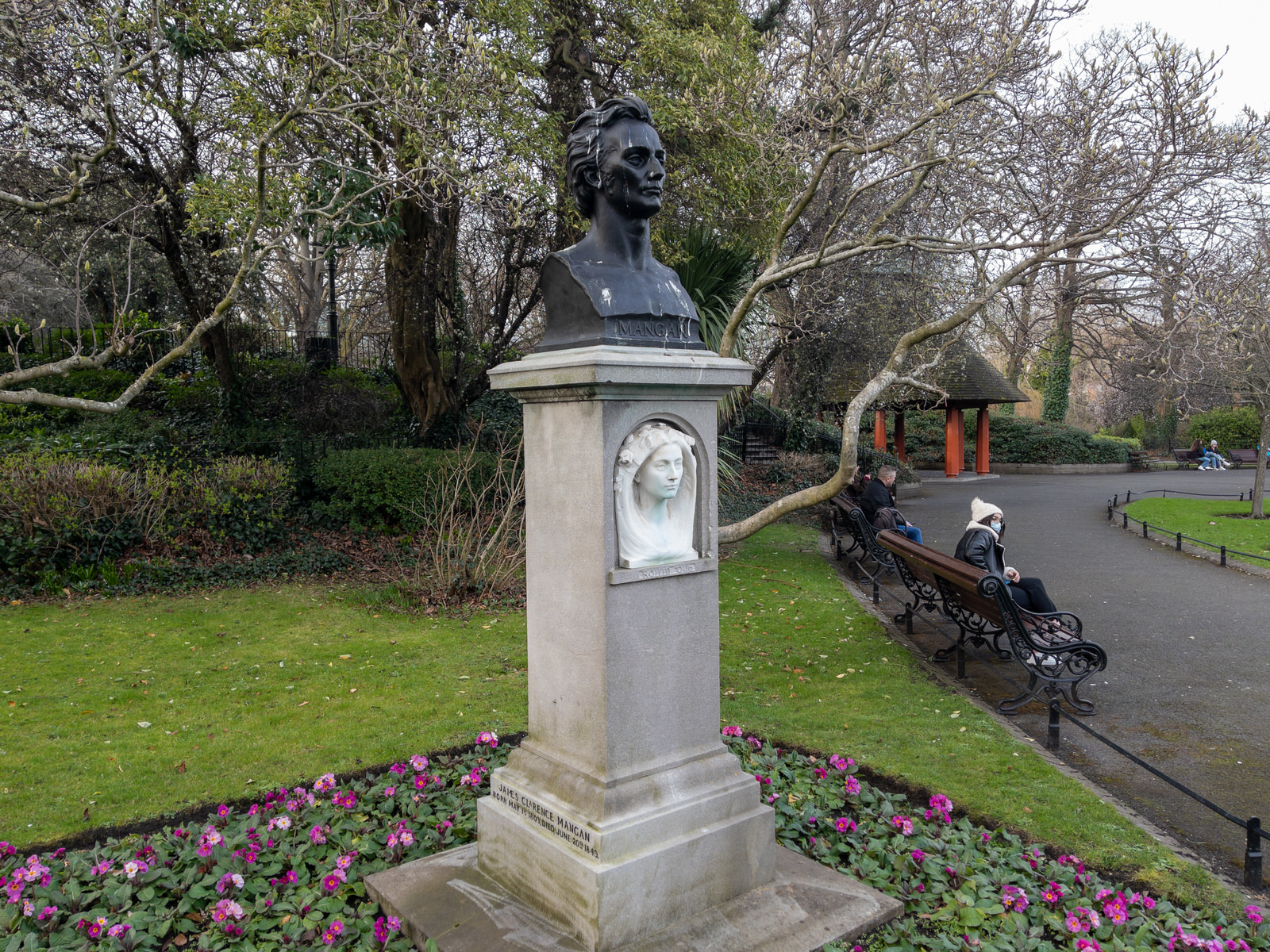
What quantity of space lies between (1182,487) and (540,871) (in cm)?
2334

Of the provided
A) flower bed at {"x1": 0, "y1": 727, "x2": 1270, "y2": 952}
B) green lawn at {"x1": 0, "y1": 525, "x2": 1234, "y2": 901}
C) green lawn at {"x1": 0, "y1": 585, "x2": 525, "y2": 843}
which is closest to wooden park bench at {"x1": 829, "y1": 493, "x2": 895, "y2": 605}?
green lawn at {"x1": 0, "y1": 525, "x2": 1234, "y2": 901}

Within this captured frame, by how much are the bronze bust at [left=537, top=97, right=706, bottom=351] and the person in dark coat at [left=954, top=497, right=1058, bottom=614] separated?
3934 millimetres

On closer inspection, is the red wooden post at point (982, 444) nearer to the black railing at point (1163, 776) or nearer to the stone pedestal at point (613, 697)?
the black railing at point (1163, 776)

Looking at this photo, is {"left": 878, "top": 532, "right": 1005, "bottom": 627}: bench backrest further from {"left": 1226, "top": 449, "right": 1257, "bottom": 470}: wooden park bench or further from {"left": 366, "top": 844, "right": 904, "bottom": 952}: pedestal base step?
{"left": 1226, "top": 449, "right": 1257, "bottom": 470}: wooden park bench

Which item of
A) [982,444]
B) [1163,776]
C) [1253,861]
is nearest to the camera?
[1253,861]

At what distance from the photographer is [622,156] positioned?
3098 mm

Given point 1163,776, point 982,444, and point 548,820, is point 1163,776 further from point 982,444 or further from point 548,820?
point 982,444

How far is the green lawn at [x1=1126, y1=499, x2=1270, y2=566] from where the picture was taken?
1259 cm

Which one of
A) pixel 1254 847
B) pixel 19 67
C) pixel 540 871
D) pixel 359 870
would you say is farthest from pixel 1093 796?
pixel 19 67

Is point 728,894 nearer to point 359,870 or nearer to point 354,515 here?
point 359,870

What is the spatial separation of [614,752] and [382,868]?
1.32 metres

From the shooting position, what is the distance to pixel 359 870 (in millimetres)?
3537

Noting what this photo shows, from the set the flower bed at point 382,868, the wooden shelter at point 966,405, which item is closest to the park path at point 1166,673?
the flower bed at point 382,868

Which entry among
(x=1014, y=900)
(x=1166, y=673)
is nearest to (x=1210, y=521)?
(x=1166, y=673)
